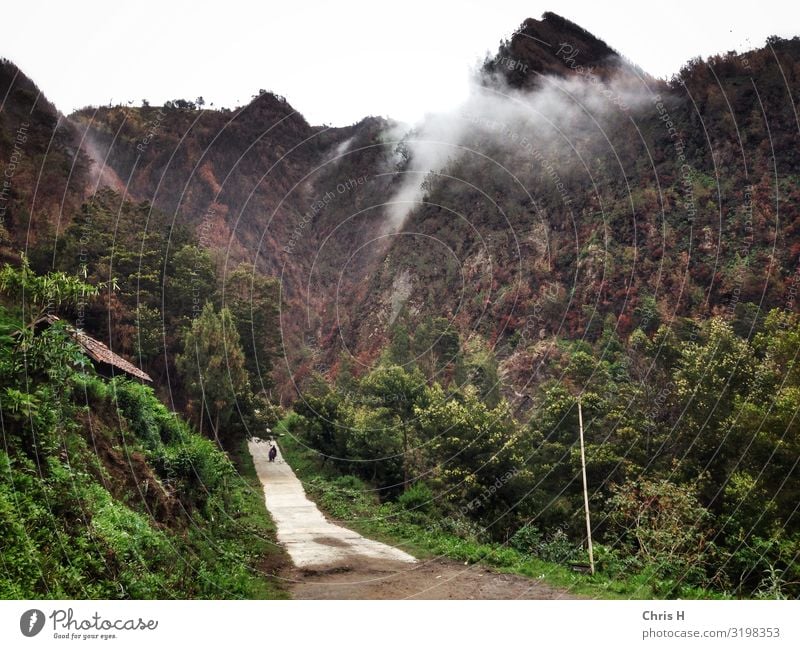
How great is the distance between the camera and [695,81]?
38.8m

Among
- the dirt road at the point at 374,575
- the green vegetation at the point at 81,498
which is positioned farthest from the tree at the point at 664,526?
the green vegetation at the point at 81,498

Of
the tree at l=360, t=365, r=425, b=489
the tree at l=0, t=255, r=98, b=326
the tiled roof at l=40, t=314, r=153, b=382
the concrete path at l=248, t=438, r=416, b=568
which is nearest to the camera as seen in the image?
the tree at l=0, t=255, r=98, b=326

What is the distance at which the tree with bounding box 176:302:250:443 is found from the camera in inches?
754

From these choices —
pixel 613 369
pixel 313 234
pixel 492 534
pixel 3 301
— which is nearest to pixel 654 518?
pixel 492 534

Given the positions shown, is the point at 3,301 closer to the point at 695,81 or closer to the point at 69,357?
the point at 69,357

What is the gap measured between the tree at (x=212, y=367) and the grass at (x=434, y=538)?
14.9ft

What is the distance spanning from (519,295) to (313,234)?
19.8 metres

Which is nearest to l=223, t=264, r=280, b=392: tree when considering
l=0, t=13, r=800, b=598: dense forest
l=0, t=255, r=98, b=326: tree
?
l=0, t=13, r=800, b=598: dense forest

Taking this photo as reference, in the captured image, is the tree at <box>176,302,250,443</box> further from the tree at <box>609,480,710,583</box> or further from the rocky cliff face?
the tree at <box>609,480,710,583</box>

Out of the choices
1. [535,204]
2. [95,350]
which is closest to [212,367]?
[95,350]

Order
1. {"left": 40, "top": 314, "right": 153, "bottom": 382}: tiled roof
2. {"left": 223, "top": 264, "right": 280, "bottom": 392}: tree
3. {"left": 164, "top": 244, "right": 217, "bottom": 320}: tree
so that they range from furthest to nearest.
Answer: {"left": 223, "top": 264, "right": 280, "bottom": 392}: tree, {"left": 164, "top": 244, "right": 217, "bottom": 320}: tree, {"left": 40, "top": 314, "right": 153, "bottom": 382}: tiled roof

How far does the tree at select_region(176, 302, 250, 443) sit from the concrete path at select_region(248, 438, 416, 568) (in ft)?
10.9

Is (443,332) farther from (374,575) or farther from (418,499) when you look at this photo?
(374,575)

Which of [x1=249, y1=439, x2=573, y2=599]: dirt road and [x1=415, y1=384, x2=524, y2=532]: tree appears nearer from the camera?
[x1=249, y1=439, x2=573, y2=599]: dirt road
